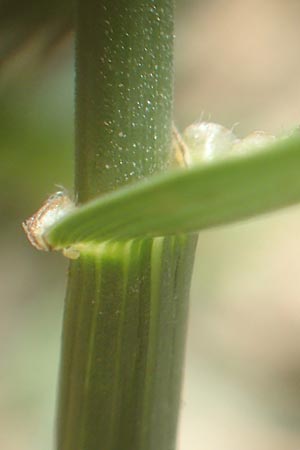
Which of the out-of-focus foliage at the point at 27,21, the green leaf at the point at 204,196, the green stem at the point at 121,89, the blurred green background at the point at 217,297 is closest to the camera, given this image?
the green leaf at the point at 204,196

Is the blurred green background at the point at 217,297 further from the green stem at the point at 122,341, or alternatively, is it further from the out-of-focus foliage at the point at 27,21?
the green stem at the point at 122,341

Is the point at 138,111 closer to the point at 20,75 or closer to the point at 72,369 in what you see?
the point at 72,369

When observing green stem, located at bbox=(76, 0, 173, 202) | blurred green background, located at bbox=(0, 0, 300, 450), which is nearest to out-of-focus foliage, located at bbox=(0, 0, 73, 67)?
blurred green background, located at bbox=(0, 0, 300, 450)

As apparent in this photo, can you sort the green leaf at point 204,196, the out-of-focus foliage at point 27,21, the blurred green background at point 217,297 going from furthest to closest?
the blurred green background at point 217,297 < the out-of-focus foliage at point 27,21 < the green leaf at point 204,196

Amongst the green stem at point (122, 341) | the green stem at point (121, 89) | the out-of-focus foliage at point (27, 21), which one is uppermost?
the out-of-focus foliage at point (27, 21)

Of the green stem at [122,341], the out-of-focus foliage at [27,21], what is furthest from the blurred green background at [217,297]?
the green stem at [122,341]

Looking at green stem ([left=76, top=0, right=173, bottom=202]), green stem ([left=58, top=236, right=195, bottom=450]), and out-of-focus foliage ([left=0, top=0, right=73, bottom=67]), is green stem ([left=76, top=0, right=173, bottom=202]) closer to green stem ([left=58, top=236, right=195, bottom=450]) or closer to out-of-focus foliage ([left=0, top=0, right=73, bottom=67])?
green stem ([left=58, top=236, right=195, bottom=450])

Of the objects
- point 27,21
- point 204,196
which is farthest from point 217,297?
point 204,196
